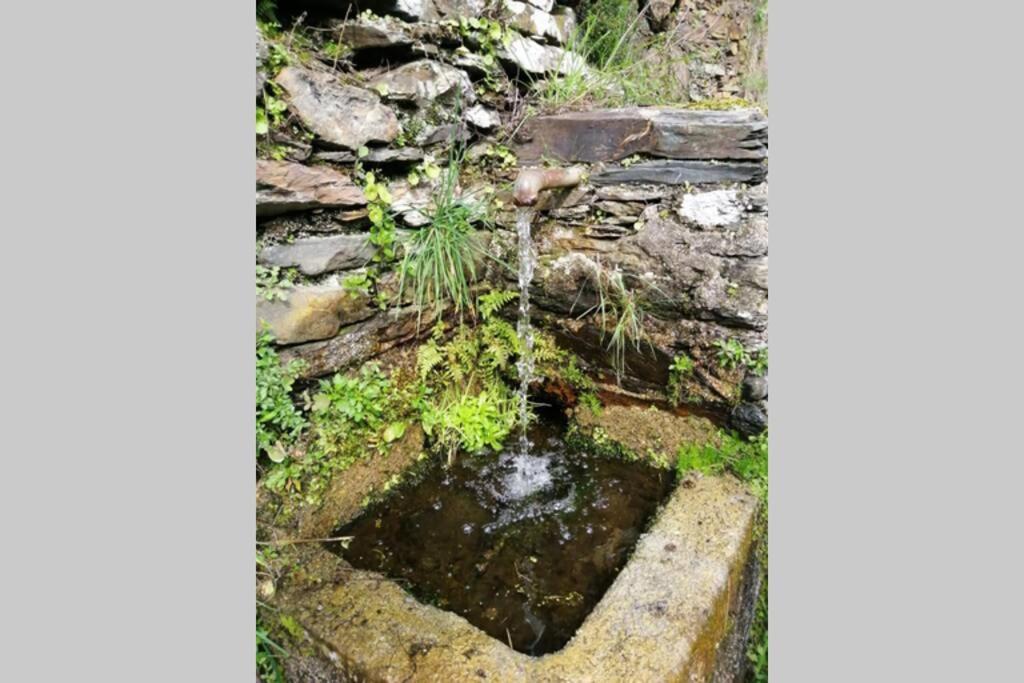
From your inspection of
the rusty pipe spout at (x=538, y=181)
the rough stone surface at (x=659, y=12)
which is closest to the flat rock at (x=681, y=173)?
the rusty pipe spout at (x=538, y=181)

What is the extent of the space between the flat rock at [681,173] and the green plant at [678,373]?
84cm

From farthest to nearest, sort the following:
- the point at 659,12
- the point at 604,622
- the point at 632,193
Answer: the point at 659,12
the point at 632,193
the point at 604,622

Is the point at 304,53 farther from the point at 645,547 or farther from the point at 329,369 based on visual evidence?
the point at 645,547

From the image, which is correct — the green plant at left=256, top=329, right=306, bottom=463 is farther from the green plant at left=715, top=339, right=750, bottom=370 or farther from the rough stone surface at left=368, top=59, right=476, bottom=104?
the green plant at left=715, top=339, right=750, bottom=370

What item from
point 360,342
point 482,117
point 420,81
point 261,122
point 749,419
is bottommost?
point 749,419

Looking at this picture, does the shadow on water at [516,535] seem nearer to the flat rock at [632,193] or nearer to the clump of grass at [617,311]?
the clump of grass at [617,311]

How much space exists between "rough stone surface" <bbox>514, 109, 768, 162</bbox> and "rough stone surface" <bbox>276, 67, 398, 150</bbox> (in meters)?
0.82

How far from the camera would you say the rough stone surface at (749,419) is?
2619 millimetres

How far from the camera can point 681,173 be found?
8.54 feet

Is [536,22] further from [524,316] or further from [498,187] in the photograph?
[524,316]

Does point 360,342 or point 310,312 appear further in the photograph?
point 360,342

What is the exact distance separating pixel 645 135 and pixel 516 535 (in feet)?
6.38

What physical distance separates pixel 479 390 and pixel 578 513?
0.97 meters

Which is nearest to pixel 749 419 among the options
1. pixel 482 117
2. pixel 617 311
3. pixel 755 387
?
pixel 755 387
